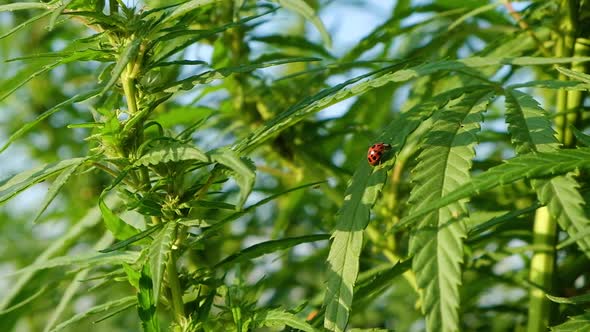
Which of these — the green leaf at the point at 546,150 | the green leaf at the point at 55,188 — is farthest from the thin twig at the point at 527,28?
the green leaf at the point at 55,188

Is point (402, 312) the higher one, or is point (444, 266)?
point (444, 266)

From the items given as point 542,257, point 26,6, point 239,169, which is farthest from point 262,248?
point 542,257

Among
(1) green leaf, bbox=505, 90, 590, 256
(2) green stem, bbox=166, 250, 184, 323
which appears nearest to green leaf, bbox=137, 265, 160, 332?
(2) green stem, bbox=166, 250, 184, 323

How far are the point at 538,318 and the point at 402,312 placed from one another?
729 millimetres

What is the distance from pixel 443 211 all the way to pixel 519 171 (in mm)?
73

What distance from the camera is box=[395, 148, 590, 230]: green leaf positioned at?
2.02ft

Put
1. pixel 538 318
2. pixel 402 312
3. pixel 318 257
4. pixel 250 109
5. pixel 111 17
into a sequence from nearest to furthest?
pixel 111 17 → pixel 538 318 → pixel 250 109 → pixel 318 257 → pixel 402 312

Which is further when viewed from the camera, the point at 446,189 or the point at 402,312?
the point at 402,312

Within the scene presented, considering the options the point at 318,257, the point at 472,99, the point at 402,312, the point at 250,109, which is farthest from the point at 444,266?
the point at 402,312

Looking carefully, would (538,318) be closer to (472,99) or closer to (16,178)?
(472,99)

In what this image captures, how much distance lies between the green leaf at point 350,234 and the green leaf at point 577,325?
20 centimetres

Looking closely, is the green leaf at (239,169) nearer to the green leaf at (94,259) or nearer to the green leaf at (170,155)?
the green leaf at (170,155)

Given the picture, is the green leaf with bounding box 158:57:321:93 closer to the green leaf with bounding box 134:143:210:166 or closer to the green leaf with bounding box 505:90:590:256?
the green leaf with bounding box 134:143:210:166

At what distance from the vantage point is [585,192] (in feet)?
2.65
